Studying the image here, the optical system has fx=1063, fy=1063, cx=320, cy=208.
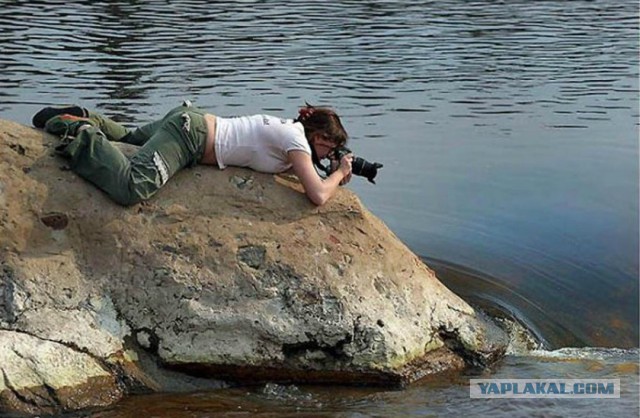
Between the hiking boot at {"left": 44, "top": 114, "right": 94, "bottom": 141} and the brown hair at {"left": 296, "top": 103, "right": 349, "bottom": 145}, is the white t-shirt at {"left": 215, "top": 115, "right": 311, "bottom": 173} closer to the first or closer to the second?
the brown hair at {"left": 296, "top": 103, "right": 349, "bottom": 145}

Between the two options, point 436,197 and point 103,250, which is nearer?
point 103,250

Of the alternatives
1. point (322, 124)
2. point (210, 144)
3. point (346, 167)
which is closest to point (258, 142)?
point (210, 144)

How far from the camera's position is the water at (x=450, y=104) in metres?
9.16

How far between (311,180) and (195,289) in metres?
1.08

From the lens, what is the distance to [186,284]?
6.75 m

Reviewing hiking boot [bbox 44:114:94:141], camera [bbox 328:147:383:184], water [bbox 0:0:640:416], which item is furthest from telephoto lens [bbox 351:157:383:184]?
hiking boot [bbox 44:114:94:141]

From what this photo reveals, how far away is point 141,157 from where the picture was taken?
7.01 meters

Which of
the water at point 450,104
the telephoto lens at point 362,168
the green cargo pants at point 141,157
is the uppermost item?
the green cargo pants at point 141,157

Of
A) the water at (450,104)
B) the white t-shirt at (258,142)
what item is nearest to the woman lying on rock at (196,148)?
the white t-shirt at (258,142)

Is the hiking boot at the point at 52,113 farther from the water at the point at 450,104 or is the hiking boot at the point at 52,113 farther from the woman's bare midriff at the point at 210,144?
the water at the point at 450,104

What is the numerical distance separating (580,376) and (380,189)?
4760 mm

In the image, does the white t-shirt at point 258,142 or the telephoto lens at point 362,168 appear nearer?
the white t-shirt at point 258,142

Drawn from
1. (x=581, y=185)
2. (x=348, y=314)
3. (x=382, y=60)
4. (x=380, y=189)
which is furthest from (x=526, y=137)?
(x=348, y=314)

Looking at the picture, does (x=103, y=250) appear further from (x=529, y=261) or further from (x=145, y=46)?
(x=145, y=46)
